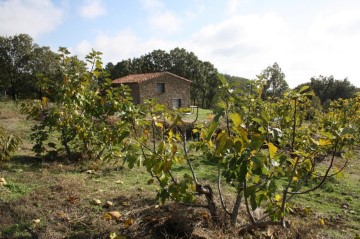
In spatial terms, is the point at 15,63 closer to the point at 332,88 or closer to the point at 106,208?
the point at 106,208

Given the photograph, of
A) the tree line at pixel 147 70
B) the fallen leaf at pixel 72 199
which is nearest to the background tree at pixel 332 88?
the tree line at pixel 147 70

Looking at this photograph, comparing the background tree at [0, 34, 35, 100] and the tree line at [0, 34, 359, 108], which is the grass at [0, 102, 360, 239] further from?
the background tree at [0, 34, 35, 100]

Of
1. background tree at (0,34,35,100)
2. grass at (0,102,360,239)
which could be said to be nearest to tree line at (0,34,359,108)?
background tree at (0,34,35,100)

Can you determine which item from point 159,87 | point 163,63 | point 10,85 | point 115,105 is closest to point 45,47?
point 10,85

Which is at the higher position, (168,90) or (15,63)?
(15,63)

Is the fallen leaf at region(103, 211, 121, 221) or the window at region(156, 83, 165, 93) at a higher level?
the window at region(156, 83, 165, 93)

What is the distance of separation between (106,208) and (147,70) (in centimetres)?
4712

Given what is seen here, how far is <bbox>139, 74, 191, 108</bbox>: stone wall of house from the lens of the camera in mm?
31531

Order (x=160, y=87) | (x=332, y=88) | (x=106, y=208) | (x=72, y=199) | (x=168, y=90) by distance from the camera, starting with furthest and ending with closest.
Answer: (x=332, y=88), (x=168, y=90), (x=160, y=87), (x=72, y=199), (x=106, y=208)

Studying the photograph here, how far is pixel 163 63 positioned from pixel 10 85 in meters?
23.5

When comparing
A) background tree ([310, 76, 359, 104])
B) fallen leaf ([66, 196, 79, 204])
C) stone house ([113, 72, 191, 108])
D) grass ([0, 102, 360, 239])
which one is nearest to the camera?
grass ([0, 102, 360, 239])

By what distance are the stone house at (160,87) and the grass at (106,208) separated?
24225 mm

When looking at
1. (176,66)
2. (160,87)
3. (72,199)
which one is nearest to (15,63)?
(160,87)

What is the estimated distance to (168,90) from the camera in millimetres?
33406
